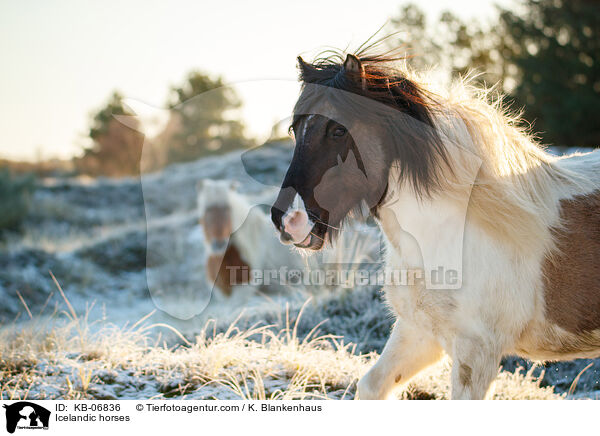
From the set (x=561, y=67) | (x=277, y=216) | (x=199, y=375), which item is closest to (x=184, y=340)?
(x=199, y=375)

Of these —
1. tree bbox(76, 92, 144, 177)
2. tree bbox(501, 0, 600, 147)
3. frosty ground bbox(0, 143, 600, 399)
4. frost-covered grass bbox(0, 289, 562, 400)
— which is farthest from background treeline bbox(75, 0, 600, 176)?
frost-covered grass bbox(0, 289, 562, 400)

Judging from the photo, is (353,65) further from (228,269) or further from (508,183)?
(228,269)

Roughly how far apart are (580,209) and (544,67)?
1437cm

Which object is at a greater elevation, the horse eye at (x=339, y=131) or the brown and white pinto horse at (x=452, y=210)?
the horse eye at (x=339, y=131)

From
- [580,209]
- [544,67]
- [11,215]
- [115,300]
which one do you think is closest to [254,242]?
[115,300]

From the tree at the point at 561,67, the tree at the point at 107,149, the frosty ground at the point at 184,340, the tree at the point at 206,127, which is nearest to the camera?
the frosty ground at the point at 184,340

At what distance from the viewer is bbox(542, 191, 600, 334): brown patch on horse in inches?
80.0

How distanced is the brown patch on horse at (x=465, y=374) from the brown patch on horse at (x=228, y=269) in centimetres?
470

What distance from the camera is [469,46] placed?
1956 centimetres

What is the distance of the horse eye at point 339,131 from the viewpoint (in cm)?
195

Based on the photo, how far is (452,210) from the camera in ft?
6.73
